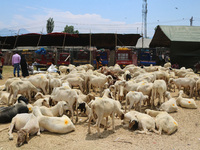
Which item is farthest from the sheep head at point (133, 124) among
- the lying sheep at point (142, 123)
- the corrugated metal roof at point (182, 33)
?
the corrugated metal roof at point (182, 33)

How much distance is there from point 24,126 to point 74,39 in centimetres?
2483

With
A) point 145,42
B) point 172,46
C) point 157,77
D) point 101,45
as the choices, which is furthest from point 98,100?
point 145,42

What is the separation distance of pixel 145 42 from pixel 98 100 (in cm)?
4118

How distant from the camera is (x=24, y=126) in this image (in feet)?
17.8

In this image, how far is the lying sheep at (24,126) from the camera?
5.03 m

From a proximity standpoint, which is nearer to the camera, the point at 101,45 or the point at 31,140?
the point at 31,140

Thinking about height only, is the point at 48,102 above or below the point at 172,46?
below

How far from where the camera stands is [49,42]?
30.0 meters

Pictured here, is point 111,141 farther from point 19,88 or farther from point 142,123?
point 19,88

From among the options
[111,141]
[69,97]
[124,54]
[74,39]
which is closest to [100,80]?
[69,97]

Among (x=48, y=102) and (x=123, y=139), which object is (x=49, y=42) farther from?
(x=123, y=139)

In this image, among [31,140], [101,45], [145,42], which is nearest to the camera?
[31,140]

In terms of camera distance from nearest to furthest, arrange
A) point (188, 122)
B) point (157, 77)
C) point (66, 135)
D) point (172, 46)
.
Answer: point (66, 135) < point (188, 122) < point (157, 77) < point (172, 46)

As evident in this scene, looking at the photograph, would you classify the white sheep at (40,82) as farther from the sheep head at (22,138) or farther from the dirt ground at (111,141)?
the sheep head at (22,138)
